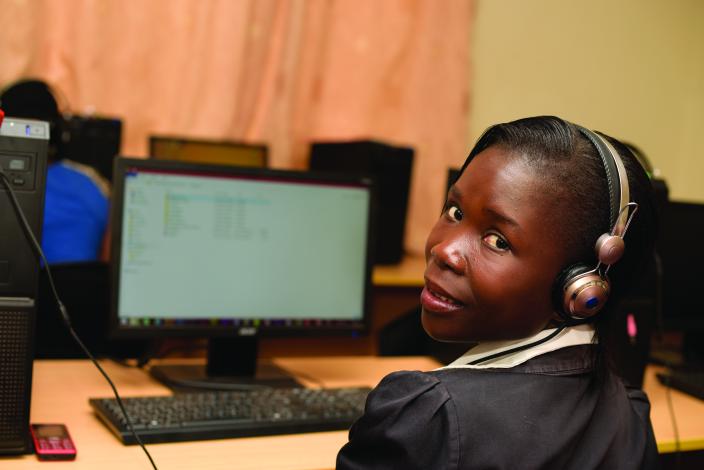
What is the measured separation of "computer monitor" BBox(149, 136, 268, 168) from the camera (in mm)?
2625

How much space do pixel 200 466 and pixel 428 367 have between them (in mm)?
755

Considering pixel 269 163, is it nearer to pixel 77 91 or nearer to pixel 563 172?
pixel 77 91

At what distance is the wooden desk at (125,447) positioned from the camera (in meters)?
1.20

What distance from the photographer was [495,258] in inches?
36.4

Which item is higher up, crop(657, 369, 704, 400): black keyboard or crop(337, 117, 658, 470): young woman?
crop(337, 117, 658, 470): young woman

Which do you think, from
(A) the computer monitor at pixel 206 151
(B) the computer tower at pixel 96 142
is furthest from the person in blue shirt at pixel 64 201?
(A) the computer monitor at pixel 206 151

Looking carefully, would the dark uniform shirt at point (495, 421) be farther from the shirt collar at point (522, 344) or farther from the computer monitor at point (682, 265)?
the computer monitor at point (682, 265)

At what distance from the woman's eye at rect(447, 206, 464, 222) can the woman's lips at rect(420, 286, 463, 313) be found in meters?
0.09

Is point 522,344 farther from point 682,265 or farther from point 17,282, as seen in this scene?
point 682,265

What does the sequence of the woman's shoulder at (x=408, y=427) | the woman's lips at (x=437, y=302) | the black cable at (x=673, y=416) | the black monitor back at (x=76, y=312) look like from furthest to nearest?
the black monitor back at (x=76, y=312) → the black cable at (x=673, y=416) → the woman's lips at (x=437, y=302) → the woman's shoulder at (x=408, y=427)

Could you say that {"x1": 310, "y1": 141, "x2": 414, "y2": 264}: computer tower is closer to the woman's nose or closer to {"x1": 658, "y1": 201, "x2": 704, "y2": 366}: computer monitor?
{"x1": 658, "y1": 201, "x2": 704, "y2": 366}: computer monitor

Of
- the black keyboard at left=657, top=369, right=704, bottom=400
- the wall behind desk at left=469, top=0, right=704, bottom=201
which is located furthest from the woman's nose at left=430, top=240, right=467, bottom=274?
the wall behind desk at left=469, top=0, right=704, bottom=201

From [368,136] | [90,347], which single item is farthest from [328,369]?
[368,136]

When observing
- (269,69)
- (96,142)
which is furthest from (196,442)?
(269,69)
